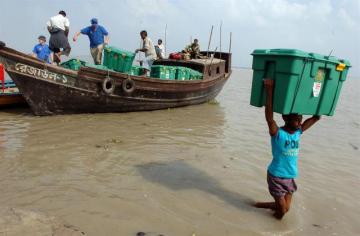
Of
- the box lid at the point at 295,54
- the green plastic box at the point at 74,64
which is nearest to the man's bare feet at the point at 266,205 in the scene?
the box lid at the point at 295,54

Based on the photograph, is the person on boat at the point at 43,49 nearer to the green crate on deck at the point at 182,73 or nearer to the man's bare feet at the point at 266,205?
the green crate on deck at the point at 182,73

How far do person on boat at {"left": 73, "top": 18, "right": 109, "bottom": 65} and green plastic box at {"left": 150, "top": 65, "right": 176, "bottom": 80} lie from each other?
1575 millimetres

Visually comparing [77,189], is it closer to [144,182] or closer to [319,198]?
[144,182]

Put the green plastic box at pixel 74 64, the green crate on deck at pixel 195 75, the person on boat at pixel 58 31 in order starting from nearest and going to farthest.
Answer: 1. the green plastic box at pixel 74 64
2. the person on boat at pixel 58 31
3. the green crate on deck at pixel 195 75

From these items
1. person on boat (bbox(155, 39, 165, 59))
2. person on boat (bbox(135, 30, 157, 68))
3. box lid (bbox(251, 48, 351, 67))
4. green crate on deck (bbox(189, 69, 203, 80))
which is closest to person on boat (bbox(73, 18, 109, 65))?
person on boat (bbox(135, 30, 157, 68))

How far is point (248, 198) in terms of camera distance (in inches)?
197

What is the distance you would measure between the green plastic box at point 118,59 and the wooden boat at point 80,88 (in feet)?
1.07

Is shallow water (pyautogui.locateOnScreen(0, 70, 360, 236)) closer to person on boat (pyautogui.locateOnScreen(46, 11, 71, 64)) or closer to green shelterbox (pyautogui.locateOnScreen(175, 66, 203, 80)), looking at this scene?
person on boat (pyautogui.locateOnScreen(46, 11, 71, 64))

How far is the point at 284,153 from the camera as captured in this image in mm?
4203

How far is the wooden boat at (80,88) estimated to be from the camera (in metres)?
8.97

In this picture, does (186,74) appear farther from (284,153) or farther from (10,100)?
(284,153)

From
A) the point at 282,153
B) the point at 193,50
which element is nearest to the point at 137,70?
the point at 193,50

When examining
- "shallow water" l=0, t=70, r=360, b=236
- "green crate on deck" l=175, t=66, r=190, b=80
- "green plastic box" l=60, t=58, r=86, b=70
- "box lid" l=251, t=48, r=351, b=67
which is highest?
"box lid" l=251, t=48, r=351, b=67

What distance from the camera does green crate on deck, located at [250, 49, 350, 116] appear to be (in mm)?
4043
